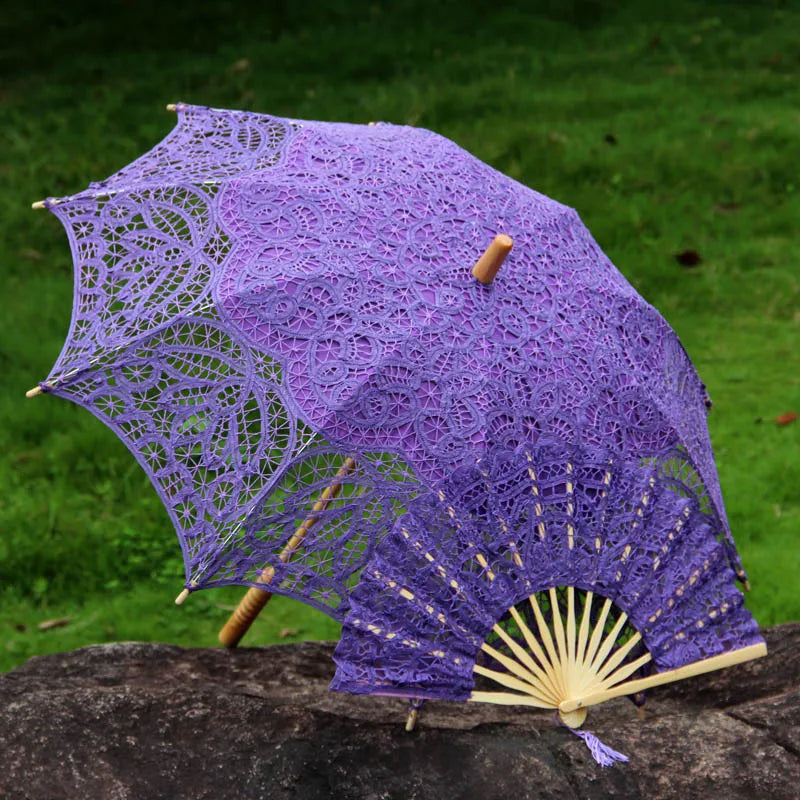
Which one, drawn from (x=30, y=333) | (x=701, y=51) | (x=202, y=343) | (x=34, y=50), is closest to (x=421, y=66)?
(x=701, y=51)

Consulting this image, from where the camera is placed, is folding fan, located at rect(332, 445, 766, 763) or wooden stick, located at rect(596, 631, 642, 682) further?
wooden stick, located at rect(596, 631, 642, 682)

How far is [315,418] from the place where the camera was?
2980mm

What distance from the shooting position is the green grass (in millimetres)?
5230

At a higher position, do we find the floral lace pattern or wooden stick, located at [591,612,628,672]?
the floral lace pattern

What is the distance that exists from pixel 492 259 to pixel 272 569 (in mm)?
961

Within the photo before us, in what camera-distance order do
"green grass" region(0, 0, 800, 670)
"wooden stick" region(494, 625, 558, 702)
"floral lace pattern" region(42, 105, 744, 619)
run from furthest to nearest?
"green grass" region(0, 0, 800, 670) → "wooden stick" region(494, 625, 558, 702) → "floral lace pattern" region(42, 105, 744, 619)

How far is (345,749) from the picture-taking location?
325 centimetres

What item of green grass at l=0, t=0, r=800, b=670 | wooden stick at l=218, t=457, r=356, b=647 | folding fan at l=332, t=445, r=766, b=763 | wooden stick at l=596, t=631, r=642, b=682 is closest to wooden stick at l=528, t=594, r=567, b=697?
folding fan at l=332, t=445, r=766, b=763

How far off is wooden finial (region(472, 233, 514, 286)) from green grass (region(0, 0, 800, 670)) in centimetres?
232

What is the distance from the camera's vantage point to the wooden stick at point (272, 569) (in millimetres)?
3020

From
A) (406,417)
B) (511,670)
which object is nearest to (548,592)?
(511,670)

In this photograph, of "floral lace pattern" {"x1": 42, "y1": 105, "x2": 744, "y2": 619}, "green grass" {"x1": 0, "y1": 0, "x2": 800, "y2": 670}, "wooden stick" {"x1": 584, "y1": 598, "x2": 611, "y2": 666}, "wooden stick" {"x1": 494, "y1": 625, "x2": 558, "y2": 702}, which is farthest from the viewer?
"green grass" {"x1": 0, "y1": 0, "x2": 800, "y2": 670}

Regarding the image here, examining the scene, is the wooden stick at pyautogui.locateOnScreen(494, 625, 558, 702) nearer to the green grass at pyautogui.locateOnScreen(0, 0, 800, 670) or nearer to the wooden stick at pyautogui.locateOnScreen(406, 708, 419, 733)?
the wooden stick at pyautogui.locateOnScreen(406, 708, 419, 733)

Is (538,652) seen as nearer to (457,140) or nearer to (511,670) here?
(511,670)
